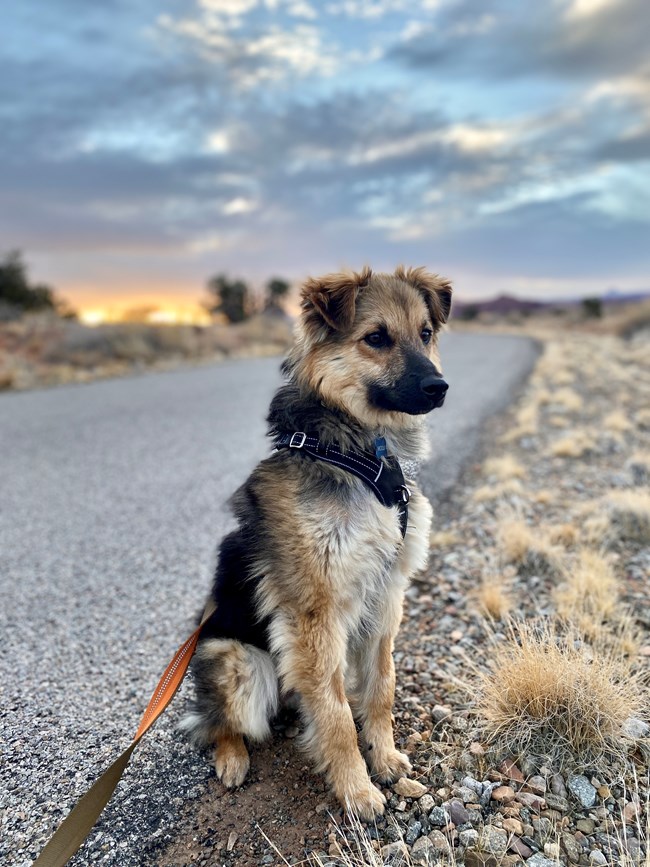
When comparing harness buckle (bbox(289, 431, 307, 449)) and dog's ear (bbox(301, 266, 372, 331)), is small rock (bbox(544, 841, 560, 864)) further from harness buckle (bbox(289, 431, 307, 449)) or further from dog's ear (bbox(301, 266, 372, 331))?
dog's ear (bbox(301, 266, 372, 331))

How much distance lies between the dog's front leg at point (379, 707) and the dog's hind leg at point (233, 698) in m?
0.50

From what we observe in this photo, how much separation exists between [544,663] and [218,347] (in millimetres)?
26011

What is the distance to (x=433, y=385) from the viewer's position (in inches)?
117

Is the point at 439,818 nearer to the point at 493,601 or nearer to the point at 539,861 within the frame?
the point at 539,861

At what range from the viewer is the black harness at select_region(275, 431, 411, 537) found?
3035 millimetres

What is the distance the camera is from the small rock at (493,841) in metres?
2.51

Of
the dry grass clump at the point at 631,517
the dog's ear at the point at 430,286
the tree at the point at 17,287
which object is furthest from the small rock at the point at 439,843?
the tree at the point at 17,287

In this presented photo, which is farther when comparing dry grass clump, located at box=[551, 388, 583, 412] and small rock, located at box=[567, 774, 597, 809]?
dry grass clump, located at box=[551, 388, 583, 412]

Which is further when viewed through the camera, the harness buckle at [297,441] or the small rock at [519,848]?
the harness buckle at [297,441]

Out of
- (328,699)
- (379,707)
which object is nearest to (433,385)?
(328,699)

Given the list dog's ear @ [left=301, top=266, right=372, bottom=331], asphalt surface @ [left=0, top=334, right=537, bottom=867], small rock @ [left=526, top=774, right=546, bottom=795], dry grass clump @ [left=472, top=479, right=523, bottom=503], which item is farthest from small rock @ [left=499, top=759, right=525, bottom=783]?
dry grass clump @ [left=472, top=479, right=523, bottom=503]

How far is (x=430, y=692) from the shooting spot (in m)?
3.64

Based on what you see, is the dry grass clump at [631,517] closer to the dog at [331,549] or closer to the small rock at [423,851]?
the dog at [331,549]

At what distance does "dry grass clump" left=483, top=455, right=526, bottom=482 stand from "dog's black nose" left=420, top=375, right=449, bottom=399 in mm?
4889
